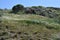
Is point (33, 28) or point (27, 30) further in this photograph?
point (33, 28)

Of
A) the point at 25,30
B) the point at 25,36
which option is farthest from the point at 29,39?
the point at 25,30

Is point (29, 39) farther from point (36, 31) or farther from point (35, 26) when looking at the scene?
point (35, 26)

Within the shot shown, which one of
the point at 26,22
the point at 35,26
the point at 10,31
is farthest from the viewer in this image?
the point at 26,22

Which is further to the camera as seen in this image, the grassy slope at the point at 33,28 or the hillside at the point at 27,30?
the grassy slope at the point at 33,28

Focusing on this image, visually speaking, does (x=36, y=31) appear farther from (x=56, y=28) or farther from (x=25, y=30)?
(x=56, y=28)

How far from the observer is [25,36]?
18.5 m

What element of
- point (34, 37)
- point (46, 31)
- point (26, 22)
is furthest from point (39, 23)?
point (34, 37)

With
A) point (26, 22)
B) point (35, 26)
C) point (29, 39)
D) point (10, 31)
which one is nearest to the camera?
point (29, 39)

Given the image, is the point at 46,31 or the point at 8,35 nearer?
the point at 8,35

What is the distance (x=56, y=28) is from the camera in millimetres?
21641

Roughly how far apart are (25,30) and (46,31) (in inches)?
77.5

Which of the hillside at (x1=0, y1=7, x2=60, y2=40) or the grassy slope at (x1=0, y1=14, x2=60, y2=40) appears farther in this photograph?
the grassy slope at (x1=0, y1=14, x2=60, y2=40)

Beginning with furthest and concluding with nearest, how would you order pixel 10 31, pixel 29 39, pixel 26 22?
pixel 26 22 → pixel 10 31 → pixel 29 39

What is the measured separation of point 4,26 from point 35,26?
3.04m
